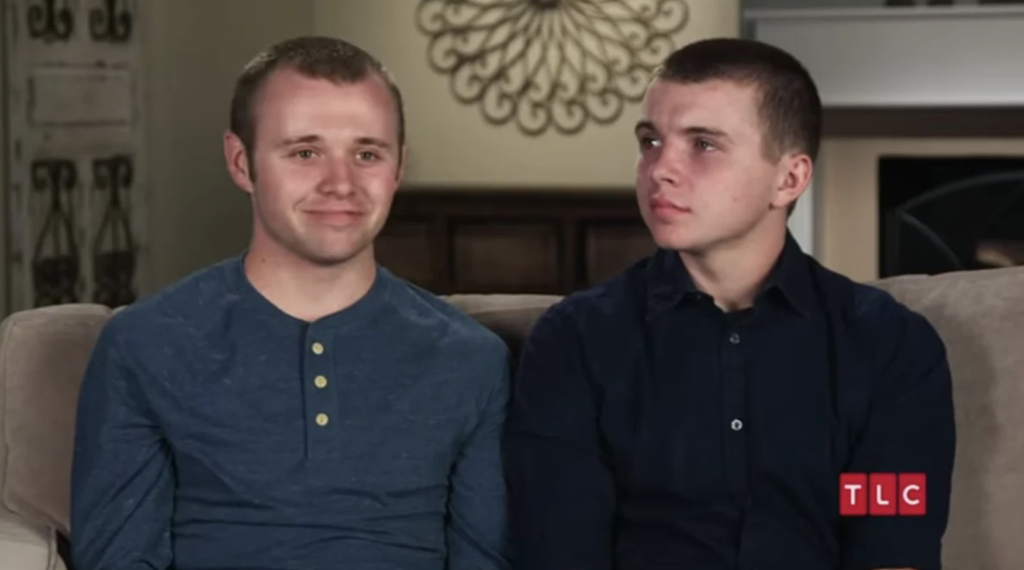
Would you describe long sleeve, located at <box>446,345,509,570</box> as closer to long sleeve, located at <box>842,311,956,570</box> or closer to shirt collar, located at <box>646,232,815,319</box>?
shirt collar, located at <box>646,232,815,319</box>

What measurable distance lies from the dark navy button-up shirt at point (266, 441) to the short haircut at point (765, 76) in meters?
0.43

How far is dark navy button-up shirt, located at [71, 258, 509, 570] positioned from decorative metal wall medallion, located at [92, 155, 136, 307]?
7.86ft

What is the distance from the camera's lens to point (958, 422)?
6.62 ft

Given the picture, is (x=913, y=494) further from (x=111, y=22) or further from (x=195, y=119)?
(x=195, y=119)

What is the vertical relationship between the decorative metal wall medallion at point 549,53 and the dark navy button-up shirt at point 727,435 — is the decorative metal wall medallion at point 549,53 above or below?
above

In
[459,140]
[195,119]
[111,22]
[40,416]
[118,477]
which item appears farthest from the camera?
[459,140]

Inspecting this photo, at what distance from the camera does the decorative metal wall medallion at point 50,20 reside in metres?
3.81

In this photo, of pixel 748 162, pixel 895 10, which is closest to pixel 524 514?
pixel 748 162

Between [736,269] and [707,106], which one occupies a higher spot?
[707,106]

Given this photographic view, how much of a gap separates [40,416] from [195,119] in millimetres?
2869

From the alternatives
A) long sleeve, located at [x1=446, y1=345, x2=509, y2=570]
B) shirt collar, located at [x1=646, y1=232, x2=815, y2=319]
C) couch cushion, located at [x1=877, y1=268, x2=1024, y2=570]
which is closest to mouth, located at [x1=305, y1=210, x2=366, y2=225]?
long sleeve, located at [x1=446, y1=345, x2=509, y2=570]

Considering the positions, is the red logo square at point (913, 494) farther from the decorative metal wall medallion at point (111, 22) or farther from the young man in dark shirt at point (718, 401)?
the decorative metal wall medallion at point (111, 22)

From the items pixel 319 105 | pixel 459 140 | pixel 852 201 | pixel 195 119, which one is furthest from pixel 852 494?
pixel 459 140

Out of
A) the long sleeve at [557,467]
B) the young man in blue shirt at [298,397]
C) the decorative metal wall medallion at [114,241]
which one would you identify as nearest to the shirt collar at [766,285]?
the long sleeve at [557,467]
